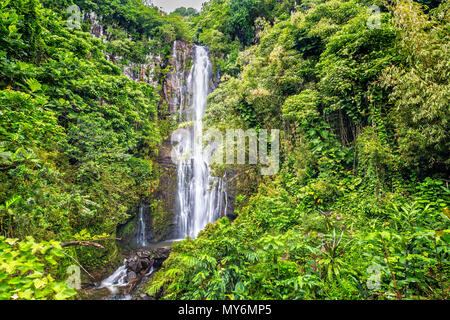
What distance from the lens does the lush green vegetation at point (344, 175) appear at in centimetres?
210

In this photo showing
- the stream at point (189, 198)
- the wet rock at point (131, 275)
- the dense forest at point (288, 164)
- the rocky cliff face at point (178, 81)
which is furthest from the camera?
the rocky cliff face at point (178, 81)

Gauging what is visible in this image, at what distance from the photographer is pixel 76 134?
23.9 feet

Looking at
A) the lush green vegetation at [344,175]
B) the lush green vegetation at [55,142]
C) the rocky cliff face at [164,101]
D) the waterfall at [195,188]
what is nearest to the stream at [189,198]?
the waterfall at [195,188]

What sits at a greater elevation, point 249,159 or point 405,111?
point 405,111

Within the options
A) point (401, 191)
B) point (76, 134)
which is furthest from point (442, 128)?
point (76, 134)

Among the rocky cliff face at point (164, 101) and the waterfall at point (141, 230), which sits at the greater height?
the rocky cliff face at point (164, 101)

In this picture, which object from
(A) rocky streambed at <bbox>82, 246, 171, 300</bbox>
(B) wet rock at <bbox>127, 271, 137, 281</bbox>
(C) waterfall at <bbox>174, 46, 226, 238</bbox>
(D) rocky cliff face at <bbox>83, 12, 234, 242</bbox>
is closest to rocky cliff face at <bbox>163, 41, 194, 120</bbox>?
(D) rocky cliff face at <bbox>83, 12, 234, 242</bbox>

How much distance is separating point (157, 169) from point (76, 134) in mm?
7282

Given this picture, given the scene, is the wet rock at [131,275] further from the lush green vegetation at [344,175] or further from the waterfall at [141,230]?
the waterfall at [141,230]

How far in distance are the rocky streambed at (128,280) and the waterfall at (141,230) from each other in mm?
2686

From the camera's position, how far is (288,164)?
7457 millimetres

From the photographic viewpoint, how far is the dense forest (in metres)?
2.09

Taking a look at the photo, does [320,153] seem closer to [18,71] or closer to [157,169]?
[18,71]

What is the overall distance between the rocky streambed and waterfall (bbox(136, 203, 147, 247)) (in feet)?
8.81
